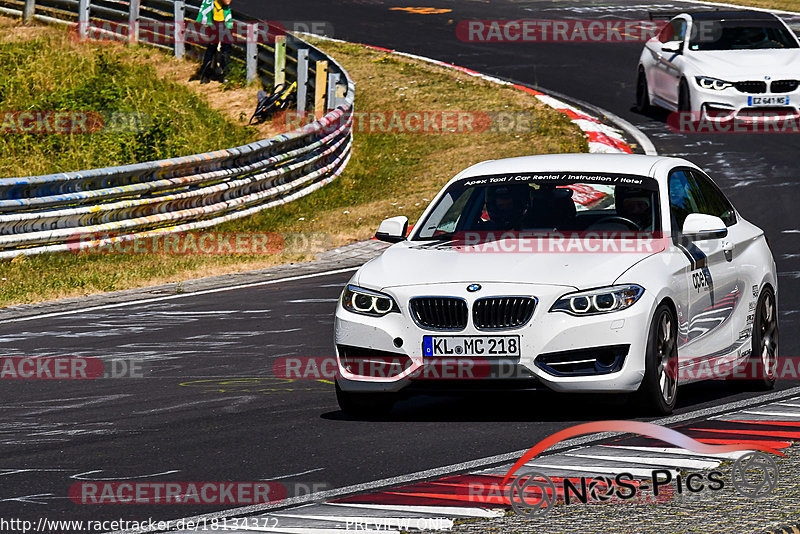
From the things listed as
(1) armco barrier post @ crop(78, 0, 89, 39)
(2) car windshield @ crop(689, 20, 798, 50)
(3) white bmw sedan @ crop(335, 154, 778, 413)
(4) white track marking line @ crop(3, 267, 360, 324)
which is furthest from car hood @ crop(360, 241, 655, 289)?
(1) armco barrier post @ crop(78, 0, 89, 39)

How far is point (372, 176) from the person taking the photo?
23.1 m

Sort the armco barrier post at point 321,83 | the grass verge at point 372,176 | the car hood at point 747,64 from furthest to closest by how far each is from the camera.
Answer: the armco barrier post at point 321,83, the car hood at point 747,64, the grass verge at point 372,176

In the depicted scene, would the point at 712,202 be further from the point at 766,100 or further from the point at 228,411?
the point at 766,100

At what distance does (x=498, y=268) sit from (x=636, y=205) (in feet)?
4.48

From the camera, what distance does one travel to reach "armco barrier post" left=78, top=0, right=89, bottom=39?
3297 centimetres

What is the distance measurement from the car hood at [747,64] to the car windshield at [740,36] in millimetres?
302

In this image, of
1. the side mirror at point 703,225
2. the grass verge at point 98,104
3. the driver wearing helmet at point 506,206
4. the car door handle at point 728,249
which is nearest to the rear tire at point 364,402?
the driver wearing helmet at point 506,206

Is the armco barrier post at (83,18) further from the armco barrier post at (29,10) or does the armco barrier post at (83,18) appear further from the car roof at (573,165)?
the car roof at (573,165)

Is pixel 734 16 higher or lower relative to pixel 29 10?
higher

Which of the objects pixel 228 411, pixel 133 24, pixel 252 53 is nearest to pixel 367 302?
pixel 228 411

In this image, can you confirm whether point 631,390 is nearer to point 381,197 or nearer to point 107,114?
point 381,197

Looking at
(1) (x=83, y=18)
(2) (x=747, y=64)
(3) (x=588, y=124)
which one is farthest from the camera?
(1) (x=83, y=18)

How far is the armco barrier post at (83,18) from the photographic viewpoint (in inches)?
1298

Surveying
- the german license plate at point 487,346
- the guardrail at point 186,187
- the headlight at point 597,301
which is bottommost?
the guardrail at point 186,187
